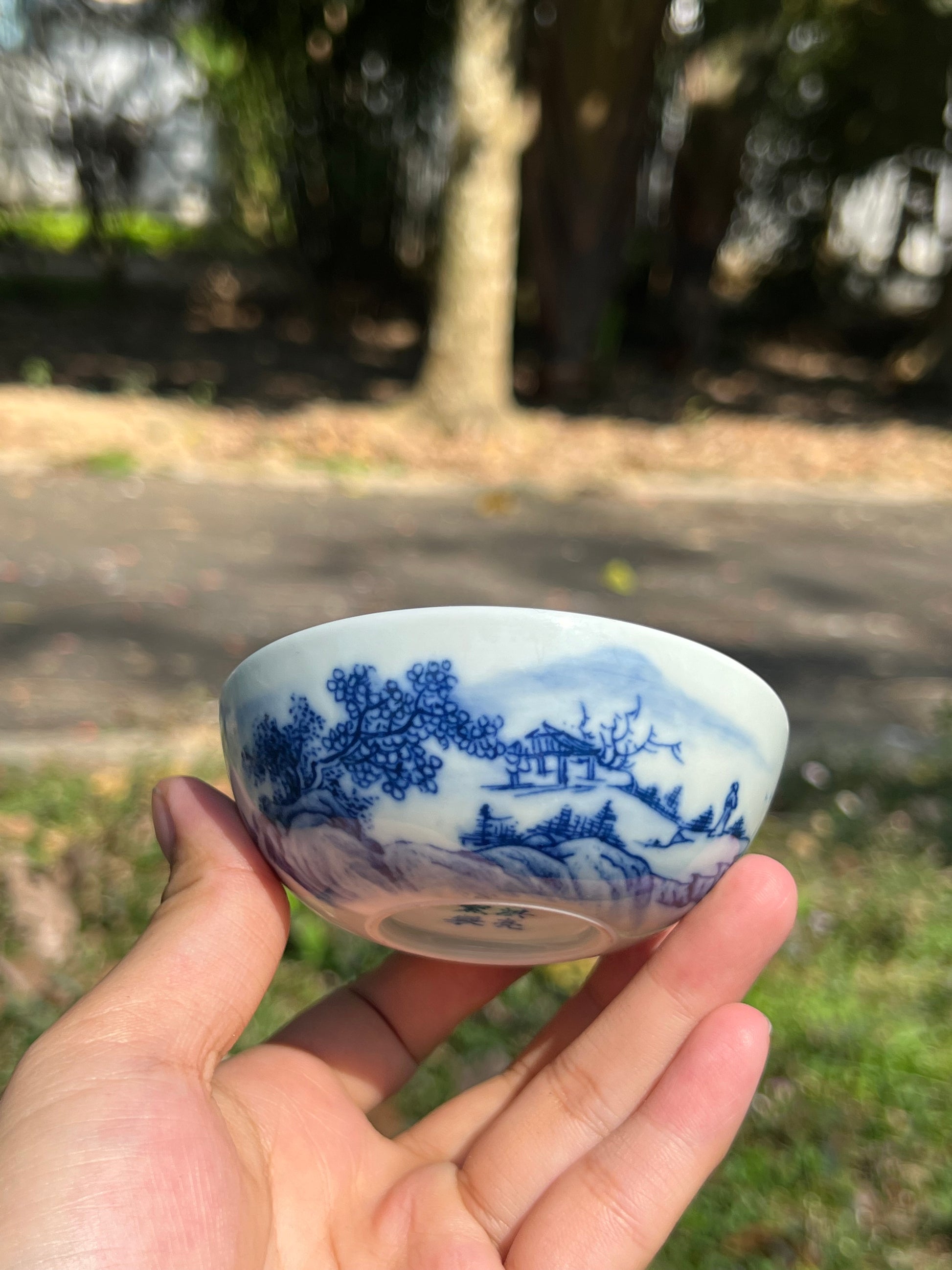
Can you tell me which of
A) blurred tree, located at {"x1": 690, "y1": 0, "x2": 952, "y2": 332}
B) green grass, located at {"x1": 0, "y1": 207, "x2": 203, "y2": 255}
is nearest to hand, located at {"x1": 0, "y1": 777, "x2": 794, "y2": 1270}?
blurred tree, located at {"x1": 690, "y1": 0, "x2": 952, "y2": 332}

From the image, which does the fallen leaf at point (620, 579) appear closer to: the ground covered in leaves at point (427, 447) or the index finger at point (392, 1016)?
the ground covered in leaves at point (427, 447)

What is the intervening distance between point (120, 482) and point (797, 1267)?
18.6ft

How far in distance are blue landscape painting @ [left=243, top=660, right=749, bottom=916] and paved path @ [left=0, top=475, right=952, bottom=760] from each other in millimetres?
2115

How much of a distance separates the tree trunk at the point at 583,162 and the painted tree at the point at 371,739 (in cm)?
819

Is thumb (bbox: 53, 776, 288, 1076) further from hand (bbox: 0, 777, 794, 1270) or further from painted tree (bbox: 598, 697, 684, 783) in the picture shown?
painted tree (bbox: 598, 697, 684, 783)

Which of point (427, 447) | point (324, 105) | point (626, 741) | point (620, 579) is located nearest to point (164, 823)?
point (626, 741)

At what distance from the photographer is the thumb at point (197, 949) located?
1.47 meters

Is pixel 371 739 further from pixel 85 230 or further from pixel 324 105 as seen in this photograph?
pixel 85 230

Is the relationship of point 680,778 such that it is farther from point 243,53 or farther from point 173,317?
point 173,317

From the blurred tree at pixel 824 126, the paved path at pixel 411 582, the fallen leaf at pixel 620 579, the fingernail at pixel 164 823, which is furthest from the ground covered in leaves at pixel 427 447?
the fingernail at pixel 164 823

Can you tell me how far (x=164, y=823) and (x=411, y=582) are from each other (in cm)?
347

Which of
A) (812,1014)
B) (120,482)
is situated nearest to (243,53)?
(120,482)

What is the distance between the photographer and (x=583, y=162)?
8789mm

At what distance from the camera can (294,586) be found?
4992 mm
